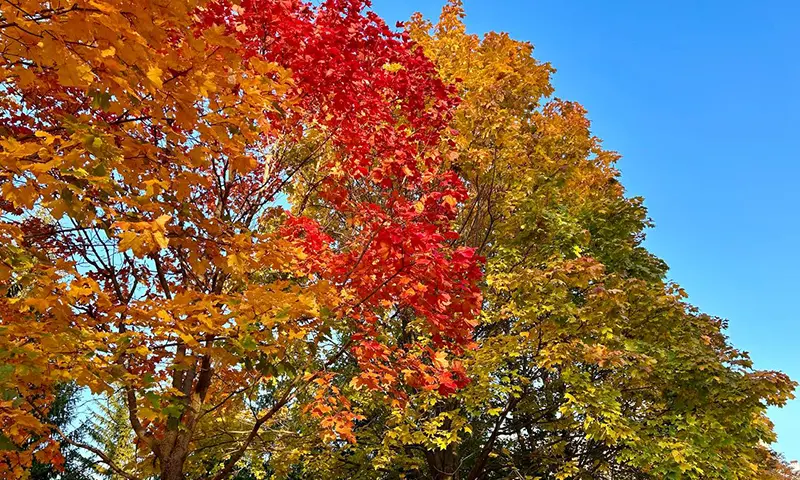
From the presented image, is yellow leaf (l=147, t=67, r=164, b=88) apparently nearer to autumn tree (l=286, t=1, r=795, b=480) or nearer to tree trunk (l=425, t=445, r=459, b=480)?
autumn tree (l=286, t=1, r=795, b=480)

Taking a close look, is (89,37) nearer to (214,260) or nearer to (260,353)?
(214,260)

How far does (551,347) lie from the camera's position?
7.34 meters

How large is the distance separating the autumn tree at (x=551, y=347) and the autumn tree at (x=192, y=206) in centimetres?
156

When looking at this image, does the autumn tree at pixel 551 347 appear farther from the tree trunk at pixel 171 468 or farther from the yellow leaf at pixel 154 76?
the yellow leaf at pixel 154 76

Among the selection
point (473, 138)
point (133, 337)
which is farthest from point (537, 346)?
point (133, 337)

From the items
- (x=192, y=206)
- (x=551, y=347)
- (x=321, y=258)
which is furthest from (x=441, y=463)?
(x=192, y=206)

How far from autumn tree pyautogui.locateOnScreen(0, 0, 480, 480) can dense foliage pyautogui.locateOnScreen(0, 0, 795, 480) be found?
28mm

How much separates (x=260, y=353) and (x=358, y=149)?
2.83m

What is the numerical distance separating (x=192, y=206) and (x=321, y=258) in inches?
99.9

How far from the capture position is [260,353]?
3.46 m

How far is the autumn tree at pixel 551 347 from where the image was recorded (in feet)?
24.4

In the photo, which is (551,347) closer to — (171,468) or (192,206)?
(171,468)

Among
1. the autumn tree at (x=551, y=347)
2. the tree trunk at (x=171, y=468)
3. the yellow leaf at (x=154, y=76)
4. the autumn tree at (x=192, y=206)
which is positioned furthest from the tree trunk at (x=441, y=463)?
Answer: the yellow leaf at (x=154, y=76)

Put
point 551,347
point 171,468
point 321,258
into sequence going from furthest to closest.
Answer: point 551,347, point 321,258, point 171,468
